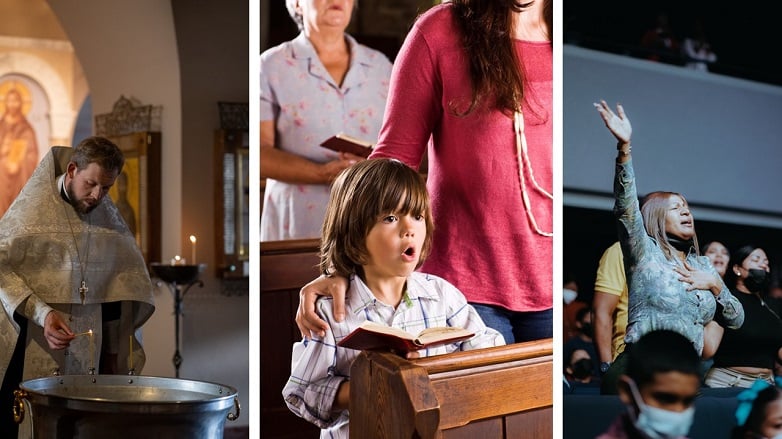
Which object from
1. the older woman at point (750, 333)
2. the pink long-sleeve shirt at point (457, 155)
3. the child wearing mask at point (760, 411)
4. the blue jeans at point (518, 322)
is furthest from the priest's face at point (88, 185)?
the child wearing mask at point (760, 411)

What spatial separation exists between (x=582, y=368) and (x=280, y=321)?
1.14 metres

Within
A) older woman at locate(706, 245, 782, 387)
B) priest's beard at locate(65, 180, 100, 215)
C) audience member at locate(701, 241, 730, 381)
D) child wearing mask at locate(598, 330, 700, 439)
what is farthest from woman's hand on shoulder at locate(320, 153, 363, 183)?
older woman at locate(706, 245, 782, 387)

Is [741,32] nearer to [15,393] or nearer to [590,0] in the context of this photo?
[590,0]

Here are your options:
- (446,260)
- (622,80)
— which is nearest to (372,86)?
(446,260)

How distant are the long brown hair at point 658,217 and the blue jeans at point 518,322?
50cm

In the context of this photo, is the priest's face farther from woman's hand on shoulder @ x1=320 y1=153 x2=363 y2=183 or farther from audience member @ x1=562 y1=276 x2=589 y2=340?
audience member @ x1=562 y1=276 x2=589 y2=340

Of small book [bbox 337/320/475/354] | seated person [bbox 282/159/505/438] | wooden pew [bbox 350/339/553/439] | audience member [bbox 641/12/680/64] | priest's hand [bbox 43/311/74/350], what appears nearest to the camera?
wooden pew [bbox 350/339/553/439]

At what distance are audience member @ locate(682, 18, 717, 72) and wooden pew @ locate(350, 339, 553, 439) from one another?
1291mm

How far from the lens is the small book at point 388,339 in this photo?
141 inches

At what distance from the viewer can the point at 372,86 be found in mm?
4004

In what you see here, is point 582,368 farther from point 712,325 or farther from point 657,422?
point 712,325

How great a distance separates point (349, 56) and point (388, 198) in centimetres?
57

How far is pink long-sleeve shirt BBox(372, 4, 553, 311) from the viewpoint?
13.0 feet

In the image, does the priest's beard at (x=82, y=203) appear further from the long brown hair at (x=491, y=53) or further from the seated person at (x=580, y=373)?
the seated person at (x=580, y=373)
